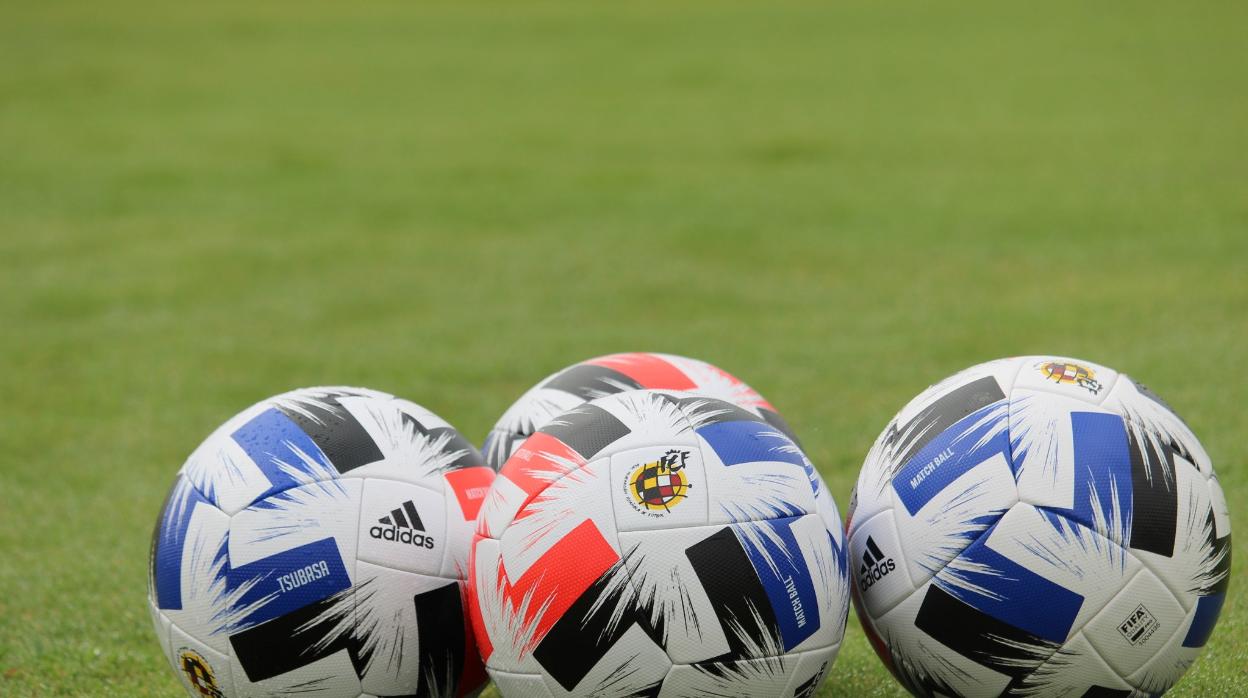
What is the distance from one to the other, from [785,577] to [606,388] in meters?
1.39

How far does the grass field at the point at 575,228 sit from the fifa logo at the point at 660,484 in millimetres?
1195

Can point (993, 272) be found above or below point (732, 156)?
below

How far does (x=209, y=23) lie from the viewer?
24516mm

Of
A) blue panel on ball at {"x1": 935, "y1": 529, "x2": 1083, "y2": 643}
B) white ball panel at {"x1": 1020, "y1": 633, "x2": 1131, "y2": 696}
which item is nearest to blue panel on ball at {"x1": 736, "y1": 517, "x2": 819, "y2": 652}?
blue panel on ball at {"x1": 935, "y1": 529, "x2": 1083, "y2": 643}

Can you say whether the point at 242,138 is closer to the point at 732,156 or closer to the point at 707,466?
the point at 732,156

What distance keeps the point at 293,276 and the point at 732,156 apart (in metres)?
6.09

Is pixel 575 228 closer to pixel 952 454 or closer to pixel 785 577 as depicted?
pixel 952 454

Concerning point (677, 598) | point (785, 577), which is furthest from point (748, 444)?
point (677, 598)

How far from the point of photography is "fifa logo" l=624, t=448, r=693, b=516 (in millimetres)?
3605

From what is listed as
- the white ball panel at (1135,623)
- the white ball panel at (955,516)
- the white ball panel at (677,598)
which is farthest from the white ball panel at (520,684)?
the white ball panel at (1135,623)

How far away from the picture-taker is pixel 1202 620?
148 inches

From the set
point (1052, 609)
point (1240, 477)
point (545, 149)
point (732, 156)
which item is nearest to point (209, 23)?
point (545, 149)

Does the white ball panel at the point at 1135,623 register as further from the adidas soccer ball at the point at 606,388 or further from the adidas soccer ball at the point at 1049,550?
the adidas soccer ball at the point at 606,388

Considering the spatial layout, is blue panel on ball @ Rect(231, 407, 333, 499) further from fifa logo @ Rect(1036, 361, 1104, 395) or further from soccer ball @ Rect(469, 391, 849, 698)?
fifa logo @ Rect(1036, 361, 1104, 395)
